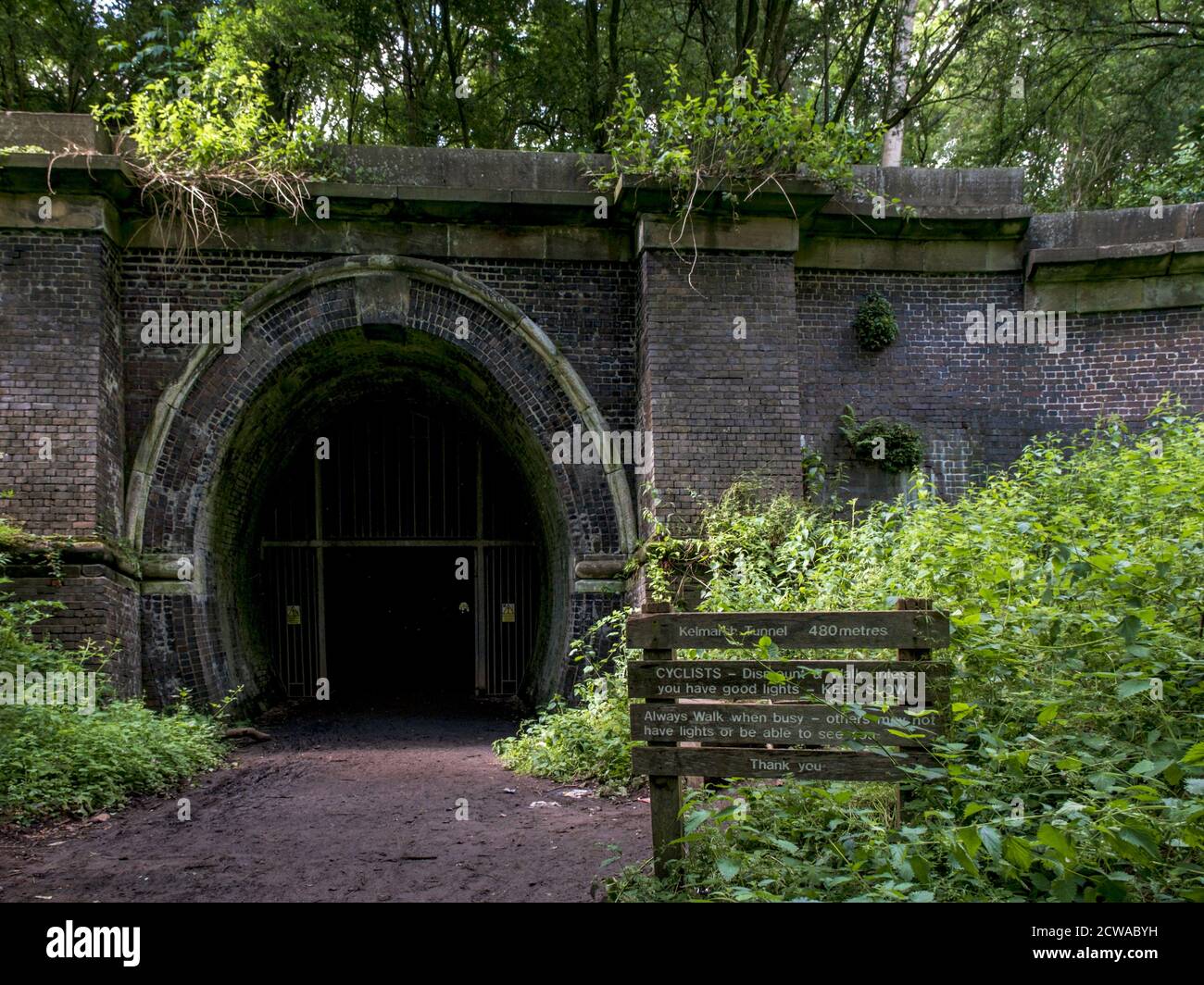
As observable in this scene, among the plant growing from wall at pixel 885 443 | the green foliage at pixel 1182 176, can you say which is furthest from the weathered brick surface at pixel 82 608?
the green foliage at pixel 1182 176

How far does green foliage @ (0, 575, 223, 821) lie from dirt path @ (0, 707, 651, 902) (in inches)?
8.8

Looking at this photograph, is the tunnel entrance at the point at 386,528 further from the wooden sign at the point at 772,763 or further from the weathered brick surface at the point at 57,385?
the wooden sign at the point at 772,763

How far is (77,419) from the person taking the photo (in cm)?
923

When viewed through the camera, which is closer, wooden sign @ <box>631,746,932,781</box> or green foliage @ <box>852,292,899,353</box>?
wooden sign @ <box>631,746,932,781</box>

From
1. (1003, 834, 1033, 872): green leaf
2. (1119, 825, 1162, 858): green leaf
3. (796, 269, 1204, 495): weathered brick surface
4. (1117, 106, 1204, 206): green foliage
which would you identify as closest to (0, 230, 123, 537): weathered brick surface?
(796, 269, 1204, 495): weathered brick surface

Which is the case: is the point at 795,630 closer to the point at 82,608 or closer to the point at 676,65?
the point at 82,608

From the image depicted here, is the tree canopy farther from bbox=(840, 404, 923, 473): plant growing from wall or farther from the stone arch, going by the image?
bbox=(840, 404, 923, 473): plant growing from wall

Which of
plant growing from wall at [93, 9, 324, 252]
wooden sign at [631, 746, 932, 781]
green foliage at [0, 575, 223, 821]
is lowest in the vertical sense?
green foliage at [0, 575, 223, 821]

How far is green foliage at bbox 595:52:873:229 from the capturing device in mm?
9664

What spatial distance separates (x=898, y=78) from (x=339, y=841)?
56.0 ft

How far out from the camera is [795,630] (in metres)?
4.57

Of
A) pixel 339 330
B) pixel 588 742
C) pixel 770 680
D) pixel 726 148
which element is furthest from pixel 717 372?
pixel 770 680

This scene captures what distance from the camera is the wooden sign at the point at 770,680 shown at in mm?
4395

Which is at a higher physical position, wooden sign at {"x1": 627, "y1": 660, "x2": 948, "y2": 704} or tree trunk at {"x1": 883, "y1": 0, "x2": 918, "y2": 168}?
tree trunk at {"x1": 883, "y1": 0, "x2": 918, "y2": 168}
